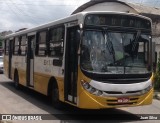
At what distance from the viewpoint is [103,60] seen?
954 cm

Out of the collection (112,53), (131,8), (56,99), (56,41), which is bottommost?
(56,99)

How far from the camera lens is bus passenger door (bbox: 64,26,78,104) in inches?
391

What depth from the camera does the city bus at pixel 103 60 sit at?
31.0 feet

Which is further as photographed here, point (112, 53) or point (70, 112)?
point (70, 112)

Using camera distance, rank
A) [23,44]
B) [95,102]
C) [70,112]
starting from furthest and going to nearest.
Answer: [23,44] → [70,112] → [95,102]

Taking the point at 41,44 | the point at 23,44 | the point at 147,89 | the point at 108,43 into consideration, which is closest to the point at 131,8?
the point at 23,44

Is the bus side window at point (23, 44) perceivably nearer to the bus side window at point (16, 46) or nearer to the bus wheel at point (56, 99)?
the bus side window at point (16, 46)

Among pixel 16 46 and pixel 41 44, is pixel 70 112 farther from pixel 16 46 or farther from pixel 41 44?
pixel 16 46

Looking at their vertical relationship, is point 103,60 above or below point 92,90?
above

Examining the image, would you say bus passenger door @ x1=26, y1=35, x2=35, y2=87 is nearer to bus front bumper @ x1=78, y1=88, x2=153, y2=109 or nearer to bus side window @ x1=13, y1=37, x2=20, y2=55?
bus side window @ x1=13, y1=37, x2=20, y2=55

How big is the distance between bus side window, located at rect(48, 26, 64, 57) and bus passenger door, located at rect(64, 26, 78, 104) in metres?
0.54

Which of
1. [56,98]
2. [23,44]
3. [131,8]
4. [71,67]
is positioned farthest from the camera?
[131,8]

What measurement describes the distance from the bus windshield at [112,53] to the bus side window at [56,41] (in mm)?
1660

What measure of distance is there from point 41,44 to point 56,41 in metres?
1.84
